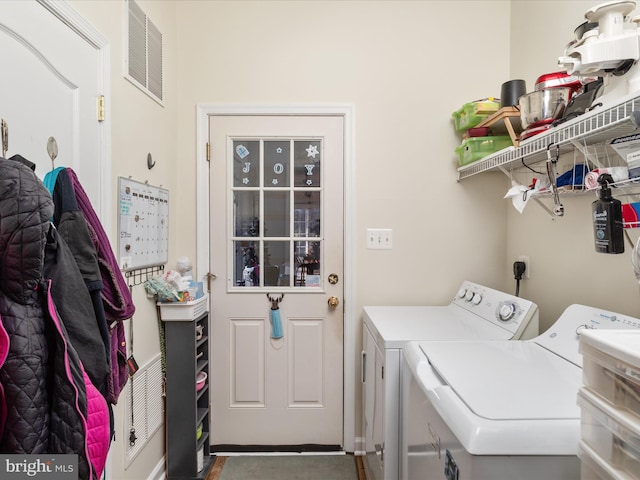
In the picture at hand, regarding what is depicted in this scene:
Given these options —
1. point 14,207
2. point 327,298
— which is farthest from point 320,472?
point 14,207

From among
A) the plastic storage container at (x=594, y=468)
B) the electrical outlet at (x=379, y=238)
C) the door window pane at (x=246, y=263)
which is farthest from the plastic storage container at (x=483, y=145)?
the plastic storage container at (x=594, y=468)

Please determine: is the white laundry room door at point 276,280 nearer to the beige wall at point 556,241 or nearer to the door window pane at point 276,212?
the door window pane at point 276,212

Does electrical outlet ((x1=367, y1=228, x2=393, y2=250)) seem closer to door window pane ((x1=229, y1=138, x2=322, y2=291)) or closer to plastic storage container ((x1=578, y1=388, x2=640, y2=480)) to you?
door window pane ((x1=229, y1=138, x2=322, y2=291))

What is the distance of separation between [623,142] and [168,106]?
2.10m

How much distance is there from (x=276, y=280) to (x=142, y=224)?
2.79 feet

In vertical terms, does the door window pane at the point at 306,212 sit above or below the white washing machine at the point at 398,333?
above

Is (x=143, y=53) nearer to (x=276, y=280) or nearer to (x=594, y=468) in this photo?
(x=276, y=280)

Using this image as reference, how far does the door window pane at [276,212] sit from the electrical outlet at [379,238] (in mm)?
518

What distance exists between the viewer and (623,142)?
1.05 m

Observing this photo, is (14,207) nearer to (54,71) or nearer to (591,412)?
(54,71)

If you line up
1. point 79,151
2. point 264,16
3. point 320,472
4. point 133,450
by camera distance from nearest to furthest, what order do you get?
point 79,151 < point 133,450 < point 320,472 < point 264,16

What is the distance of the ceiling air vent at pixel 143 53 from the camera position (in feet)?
Answer: 5.34

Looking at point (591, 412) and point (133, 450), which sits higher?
point (591, 412)

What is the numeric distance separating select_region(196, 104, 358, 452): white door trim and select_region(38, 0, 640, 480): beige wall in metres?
0.04
